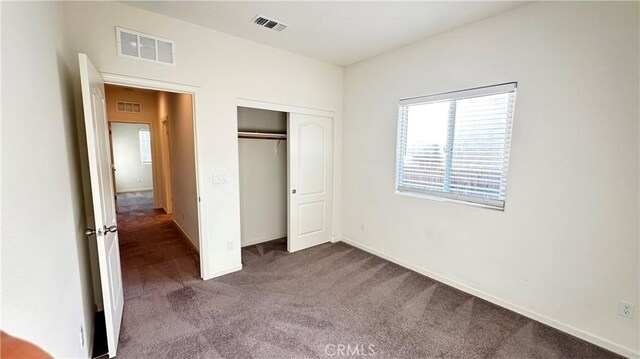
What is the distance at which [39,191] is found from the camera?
117cm

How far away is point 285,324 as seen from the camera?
2283mm

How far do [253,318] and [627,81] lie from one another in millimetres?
3438

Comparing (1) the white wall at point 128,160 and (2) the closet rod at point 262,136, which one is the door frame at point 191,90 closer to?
(2) the closet rod at point 262,136

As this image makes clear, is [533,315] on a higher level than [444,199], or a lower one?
lower

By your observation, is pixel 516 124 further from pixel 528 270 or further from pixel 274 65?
pixel 274 65

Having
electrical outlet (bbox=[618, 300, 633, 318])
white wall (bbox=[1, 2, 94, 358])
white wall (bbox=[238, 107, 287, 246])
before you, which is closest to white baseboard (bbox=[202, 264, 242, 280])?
white wall (bbox=[238, 107, 287, 246])

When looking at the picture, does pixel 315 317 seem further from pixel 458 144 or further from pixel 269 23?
pixel 269 23

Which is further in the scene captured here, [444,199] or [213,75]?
[444,199]

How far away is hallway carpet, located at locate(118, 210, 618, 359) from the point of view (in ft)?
6.59

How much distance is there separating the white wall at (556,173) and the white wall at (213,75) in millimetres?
1715

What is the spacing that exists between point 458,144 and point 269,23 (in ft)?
7.71

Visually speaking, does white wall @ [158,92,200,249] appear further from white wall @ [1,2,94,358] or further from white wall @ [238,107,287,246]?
white wall @ [1,2,94,358]

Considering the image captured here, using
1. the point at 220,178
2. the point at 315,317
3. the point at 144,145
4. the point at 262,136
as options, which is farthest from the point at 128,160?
the point at 315,317

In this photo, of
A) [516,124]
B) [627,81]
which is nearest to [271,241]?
[516,124]
